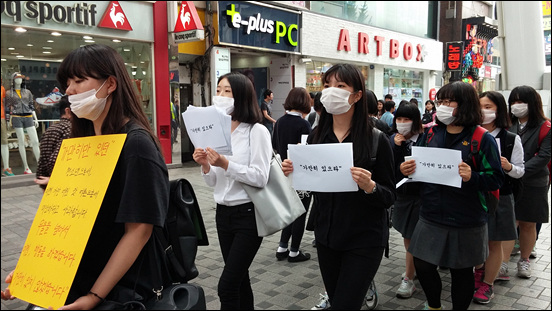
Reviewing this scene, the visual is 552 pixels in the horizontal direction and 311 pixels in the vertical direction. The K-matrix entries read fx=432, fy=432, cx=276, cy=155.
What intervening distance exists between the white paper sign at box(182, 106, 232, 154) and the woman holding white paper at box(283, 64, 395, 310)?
451 millimetres

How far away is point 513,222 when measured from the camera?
164 inches

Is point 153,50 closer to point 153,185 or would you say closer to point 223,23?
point 223,23

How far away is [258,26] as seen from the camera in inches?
547

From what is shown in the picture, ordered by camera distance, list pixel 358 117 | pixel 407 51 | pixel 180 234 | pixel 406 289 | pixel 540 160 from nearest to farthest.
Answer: pixel 180 234
pixel 358 117
pixel 406 289
pixel 540 160
pixel 407 51

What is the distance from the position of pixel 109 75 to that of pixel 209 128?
1.11 m

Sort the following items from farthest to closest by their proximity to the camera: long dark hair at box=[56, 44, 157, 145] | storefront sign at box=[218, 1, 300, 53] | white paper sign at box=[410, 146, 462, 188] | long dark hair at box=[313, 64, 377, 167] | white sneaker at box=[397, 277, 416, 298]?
storefront sign at box=[218, 1, 300, 53], white sneaker at box=[397, 277, 416, 298], white paper sign at box=[410, 146, 462, 188], long dark hair at box=[313, 64, 377, 167], long dark hair at box=[56, 44, 157, 145]

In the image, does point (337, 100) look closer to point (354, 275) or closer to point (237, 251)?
point (354, 275)

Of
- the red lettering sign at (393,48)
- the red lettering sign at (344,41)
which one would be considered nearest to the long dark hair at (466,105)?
the red lettering sign at (344,41)

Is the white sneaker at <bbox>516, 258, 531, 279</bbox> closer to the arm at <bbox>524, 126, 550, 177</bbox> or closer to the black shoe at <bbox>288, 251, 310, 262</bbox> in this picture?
the arm at <bbox>524, 126, 550, 177</bbox>

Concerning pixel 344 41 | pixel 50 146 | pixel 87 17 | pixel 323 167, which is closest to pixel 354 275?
pixel 323 167

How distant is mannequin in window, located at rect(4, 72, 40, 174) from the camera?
9.34 metres

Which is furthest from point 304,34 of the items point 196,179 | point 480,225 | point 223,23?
point 480,225

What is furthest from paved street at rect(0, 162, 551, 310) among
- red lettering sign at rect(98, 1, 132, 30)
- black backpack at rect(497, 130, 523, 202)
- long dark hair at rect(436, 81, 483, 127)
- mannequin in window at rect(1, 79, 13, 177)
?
red lettering sign at rect(98, 1, 132, 30)

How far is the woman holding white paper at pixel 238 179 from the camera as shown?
292cm
